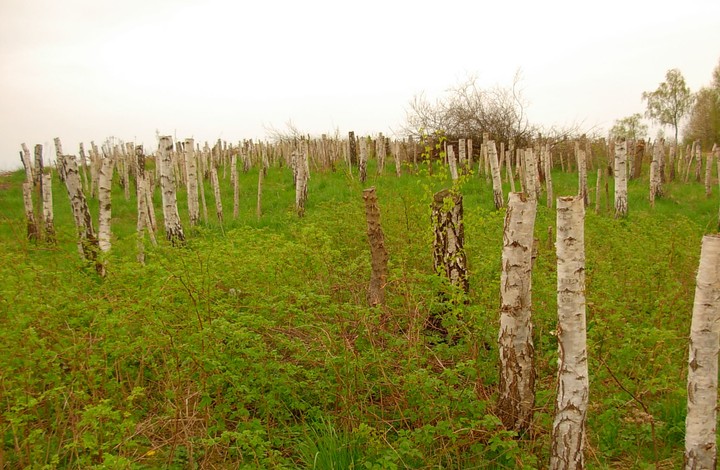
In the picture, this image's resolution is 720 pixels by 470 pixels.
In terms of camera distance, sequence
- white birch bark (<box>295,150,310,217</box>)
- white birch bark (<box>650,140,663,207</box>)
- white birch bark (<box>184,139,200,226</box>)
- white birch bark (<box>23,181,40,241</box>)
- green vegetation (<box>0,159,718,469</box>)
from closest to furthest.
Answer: green vegetation (<box>0,159,718,469</box>), white birch bark (<box>23,181,40,241</box>), white birch bark (<box>184,139,200,226</box>), white birch bark (<box>295,150,310,217</box>), white birch bark (<box>650,140,663,207</box>)

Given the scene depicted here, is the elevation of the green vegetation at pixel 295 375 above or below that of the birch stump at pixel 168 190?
below

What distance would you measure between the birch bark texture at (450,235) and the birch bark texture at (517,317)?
1771 mm

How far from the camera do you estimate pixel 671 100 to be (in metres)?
42.1

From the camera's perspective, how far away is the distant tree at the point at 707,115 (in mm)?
35594

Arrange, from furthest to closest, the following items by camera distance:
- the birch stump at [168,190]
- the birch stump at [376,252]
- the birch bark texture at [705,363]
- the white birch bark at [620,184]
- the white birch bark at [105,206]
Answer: the white birch bark at [620,184] → the birch stump at [168,190] → the white birch bark at [105,206] → the birch stump at [376,252] → the birch bark texture at [705,363]

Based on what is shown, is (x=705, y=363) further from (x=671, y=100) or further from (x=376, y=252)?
(x=671, y=100)

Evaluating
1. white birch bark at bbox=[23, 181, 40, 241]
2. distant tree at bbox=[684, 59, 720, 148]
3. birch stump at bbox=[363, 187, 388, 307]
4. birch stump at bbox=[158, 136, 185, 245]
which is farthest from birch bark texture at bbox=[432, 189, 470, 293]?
distant tree at bbox=[684, 59, 720, 148]

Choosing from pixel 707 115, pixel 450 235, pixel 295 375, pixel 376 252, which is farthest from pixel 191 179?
pixel 707 115

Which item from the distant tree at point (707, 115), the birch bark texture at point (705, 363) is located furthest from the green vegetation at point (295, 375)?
the distant tree at point (707, 115)

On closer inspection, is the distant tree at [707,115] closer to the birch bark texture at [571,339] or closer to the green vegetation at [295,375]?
the green vegetation at [295,375]

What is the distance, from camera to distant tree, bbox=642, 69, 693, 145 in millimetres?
41219

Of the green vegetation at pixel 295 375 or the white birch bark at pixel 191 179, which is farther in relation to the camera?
the white birch bark at pixel 191 179

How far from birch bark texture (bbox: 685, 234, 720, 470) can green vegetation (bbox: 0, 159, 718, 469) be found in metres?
0.37

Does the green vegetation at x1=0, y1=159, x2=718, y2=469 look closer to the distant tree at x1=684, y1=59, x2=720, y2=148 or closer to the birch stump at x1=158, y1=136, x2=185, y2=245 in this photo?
the birch stump at x1=158, y1=136, x2=185, y2=245
